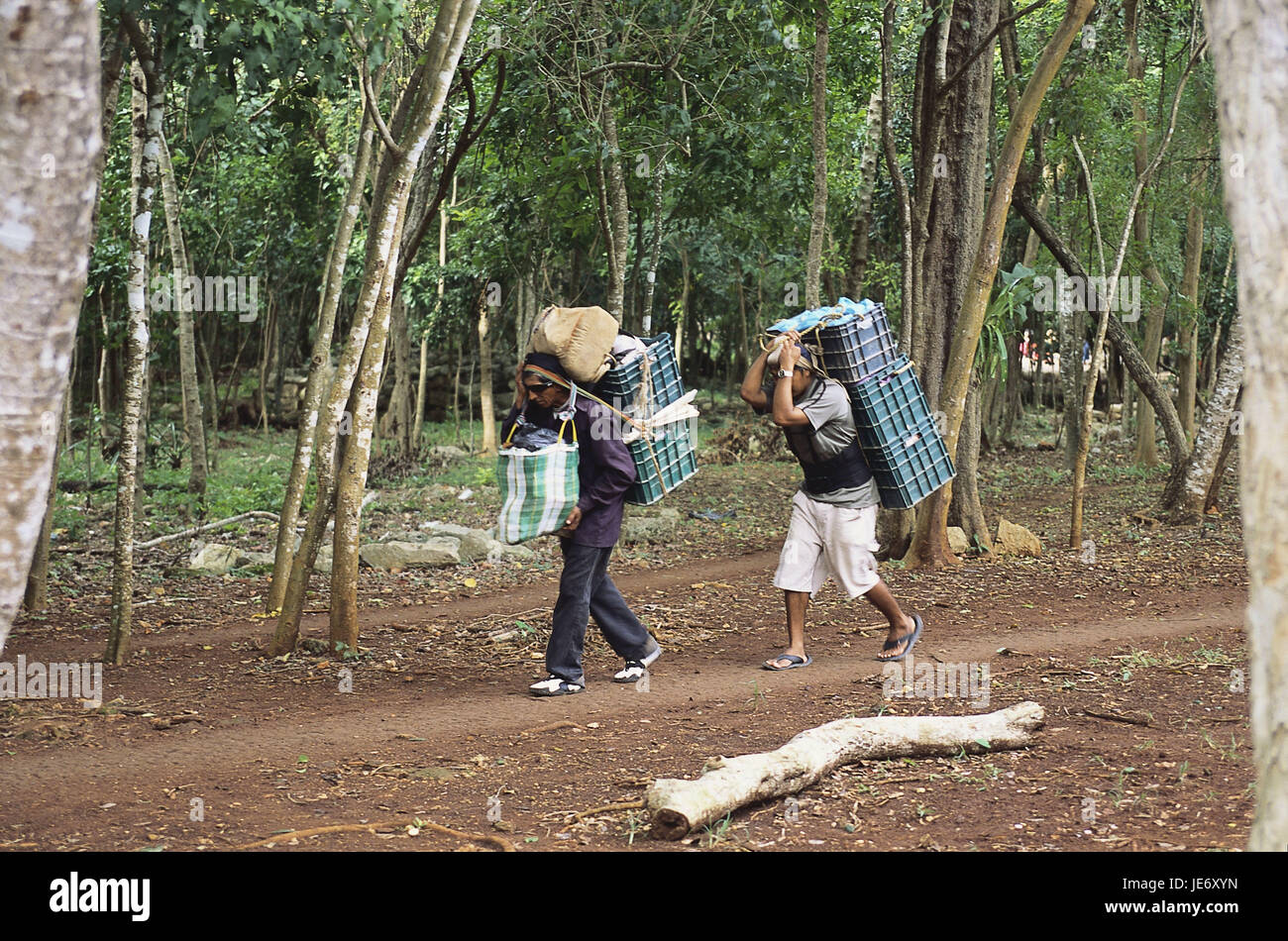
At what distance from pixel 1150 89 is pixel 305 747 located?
16.9 metres

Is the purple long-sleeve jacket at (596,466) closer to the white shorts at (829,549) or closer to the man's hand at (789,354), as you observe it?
the man's hand at (789,354)

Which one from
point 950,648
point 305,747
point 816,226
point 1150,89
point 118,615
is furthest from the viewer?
point 1150,89

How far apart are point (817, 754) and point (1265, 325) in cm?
254

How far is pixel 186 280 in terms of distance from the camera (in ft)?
41.2

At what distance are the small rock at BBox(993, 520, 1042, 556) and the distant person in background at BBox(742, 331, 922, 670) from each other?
3.76 meters

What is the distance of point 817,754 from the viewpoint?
4.29m

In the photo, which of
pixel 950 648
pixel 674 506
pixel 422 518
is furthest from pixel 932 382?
pixel 422 518

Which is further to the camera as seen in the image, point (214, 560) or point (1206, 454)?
point (1206, 454)

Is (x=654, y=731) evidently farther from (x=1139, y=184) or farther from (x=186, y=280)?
(x=186, y=280)

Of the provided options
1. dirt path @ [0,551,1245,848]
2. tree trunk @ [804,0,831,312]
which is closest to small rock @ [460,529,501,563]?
dirt path @ [0,551,1245,848]

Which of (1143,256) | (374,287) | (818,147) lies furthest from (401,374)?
(374,287)

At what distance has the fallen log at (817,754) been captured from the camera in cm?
375

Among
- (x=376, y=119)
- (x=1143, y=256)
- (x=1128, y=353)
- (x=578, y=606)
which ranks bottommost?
(x=578, y=606)

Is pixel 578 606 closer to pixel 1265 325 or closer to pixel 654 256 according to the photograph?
pixel 1265 325
